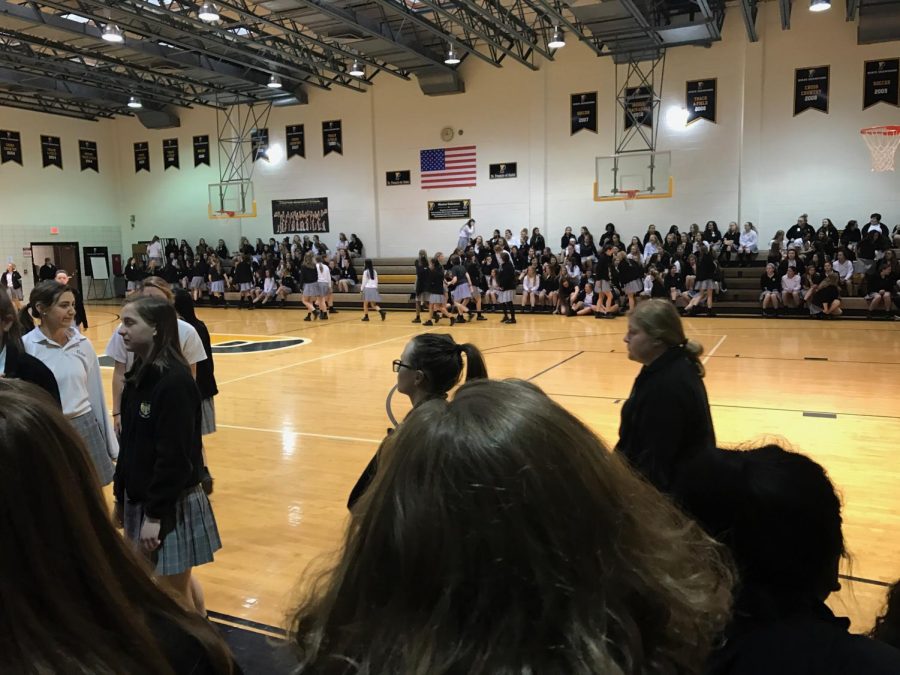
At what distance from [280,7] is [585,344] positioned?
1034cm

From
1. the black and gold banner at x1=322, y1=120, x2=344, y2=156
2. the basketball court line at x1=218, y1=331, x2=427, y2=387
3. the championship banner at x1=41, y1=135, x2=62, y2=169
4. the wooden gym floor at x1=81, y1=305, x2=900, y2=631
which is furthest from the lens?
the championship banner at x1=41, y1=135, x2=62, y2=169

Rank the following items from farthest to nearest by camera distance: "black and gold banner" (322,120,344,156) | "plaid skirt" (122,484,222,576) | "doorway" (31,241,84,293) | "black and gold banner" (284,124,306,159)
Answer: "doorway" (31,241,84,293) < "black and gold banner" (284,124,306,159) < "black and gold banner" (322,120,344,156) < "plaid skirt" (122,484,222,576)

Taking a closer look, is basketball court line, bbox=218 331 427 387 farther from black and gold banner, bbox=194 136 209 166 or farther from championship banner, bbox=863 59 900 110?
black and gold banner, bbox=194 136 209 166

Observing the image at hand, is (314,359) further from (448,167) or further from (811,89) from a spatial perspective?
(811,89)

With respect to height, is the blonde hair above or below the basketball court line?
above

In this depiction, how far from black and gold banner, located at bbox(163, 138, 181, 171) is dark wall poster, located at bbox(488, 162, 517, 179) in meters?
12.7

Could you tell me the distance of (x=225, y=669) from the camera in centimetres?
109

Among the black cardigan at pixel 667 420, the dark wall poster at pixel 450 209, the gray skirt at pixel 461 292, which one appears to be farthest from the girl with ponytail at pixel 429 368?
the dark wall poster at pixel 450 209

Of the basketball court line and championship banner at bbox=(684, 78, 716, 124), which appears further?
championship banner at bbox=(684, 78, 716, 124)

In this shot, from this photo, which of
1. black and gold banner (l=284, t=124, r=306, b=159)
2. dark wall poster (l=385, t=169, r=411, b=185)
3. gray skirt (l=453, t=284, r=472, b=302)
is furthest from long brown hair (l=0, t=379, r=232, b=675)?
black and gold banner (l=284, t=124, r=306, b=159)

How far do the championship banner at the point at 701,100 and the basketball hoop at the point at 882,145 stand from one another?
3.67m

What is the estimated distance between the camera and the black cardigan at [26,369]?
3246 mm

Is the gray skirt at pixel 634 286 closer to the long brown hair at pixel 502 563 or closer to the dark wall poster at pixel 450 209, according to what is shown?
the dark wall poster at pixel 450 209

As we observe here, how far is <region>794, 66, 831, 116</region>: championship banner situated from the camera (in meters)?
18.1
